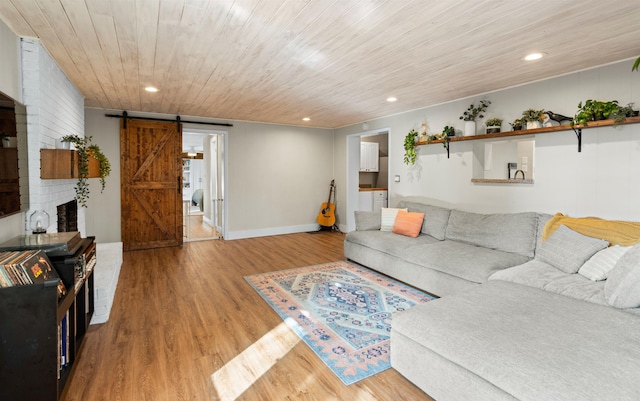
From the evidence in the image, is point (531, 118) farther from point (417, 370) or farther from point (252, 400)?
point (252, 400)

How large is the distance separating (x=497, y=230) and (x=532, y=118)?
1.32 metres

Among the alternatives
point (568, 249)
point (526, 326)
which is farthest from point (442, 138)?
point (526, 326)

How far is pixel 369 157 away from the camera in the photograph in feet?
26.6

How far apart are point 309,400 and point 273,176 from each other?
18.0 feet

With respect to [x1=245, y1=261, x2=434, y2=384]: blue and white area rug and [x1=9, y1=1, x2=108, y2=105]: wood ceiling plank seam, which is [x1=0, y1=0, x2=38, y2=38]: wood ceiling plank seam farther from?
[x1=245, y1=261, x2=434, y2=384]: blue and white area rug

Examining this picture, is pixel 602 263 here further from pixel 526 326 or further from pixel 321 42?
pixel 321 42

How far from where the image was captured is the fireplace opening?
138 inches

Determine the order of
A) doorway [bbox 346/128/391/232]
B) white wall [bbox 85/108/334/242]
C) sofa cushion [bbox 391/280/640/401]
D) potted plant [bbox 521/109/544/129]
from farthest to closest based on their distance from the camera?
doorway [bbox 346/128/391/232] < white wall [bbox 85/108/334/242] < potted plant [bbox 521/109/544/129] < sofa cushion [bbox 391/280/640/401]

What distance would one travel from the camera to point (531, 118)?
372cm

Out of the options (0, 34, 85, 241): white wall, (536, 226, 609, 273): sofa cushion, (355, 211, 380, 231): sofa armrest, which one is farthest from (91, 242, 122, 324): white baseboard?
(536, 226, 609, 273): sofa cushion

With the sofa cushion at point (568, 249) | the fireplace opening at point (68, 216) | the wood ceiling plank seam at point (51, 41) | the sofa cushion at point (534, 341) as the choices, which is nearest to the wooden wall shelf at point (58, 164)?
the fireplace opening at point (68, 216)

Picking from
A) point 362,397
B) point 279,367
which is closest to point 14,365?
point 279,367

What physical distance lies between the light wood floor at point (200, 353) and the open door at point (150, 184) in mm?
1693

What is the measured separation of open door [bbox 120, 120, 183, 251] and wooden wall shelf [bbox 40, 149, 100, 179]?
107 inches
